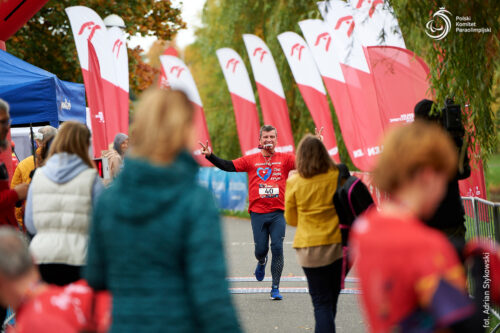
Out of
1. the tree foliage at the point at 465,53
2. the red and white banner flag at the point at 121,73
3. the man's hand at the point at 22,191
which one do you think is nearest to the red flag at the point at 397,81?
the tree foliage at the point at 465,53

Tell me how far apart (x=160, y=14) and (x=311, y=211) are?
16952 millimetres

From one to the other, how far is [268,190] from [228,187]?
13824 millimetres

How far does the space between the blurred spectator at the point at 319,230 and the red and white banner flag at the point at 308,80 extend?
30.1 ft

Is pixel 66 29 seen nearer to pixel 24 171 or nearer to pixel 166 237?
pixel 24 171

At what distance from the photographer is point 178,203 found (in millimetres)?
2463

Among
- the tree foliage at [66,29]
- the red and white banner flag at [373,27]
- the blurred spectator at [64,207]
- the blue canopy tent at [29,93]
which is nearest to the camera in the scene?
the blurred spectator at [64,207]

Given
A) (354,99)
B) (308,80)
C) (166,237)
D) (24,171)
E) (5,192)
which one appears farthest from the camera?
(308,80)

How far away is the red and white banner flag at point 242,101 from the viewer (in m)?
17.9

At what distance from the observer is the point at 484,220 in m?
6.83

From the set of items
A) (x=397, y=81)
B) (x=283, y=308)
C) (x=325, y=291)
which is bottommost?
(x=283, y=308)

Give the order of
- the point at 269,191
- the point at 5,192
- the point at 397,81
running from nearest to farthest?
the point at 5,192
the point at 269,191
the point at 397,81

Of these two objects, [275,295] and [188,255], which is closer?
[188,255]

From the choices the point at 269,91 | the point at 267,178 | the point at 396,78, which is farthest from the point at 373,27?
the point at 269,91

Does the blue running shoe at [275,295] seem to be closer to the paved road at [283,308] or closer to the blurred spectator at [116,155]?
the paved road at [283,308]
